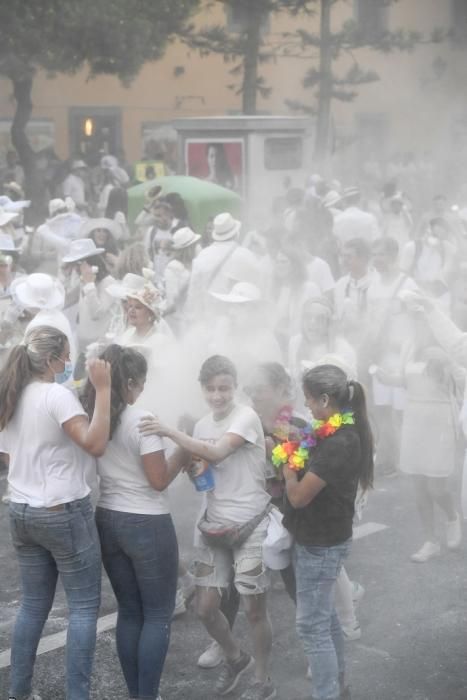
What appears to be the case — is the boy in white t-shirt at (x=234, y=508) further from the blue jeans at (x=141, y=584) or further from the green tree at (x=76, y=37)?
the green tree at (x=76, y=37)

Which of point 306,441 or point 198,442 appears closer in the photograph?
point 306,441

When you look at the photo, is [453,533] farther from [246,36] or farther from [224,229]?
[246,36]

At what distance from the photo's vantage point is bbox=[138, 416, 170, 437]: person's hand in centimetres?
Answer: 383

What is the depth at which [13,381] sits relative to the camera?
389cm

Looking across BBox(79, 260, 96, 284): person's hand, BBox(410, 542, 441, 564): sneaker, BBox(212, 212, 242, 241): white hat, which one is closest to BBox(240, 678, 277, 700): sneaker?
BBox(410, 542, 441, 564): sneaker

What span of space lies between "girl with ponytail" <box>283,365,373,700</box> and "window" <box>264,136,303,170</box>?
33.9ft

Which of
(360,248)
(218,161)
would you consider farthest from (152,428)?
(218,161)

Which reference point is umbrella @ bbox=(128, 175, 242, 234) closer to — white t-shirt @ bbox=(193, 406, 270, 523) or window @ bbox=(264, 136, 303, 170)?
window @ bbox=(264, 136, 303, 170)

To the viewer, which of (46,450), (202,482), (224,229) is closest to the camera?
(46,450)

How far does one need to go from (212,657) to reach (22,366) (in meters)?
1.50

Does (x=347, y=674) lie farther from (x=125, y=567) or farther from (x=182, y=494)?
(x=182, y=494)

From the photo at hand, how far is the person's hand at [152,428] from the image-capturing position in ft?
12.6

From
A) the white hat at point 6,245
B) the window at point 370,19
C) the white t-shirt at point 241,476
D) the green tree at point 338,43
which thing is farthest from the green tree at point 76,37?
the white t-shirt at point 241,476

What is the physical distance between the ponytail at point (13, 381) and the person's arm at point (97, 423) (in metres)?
0.22
